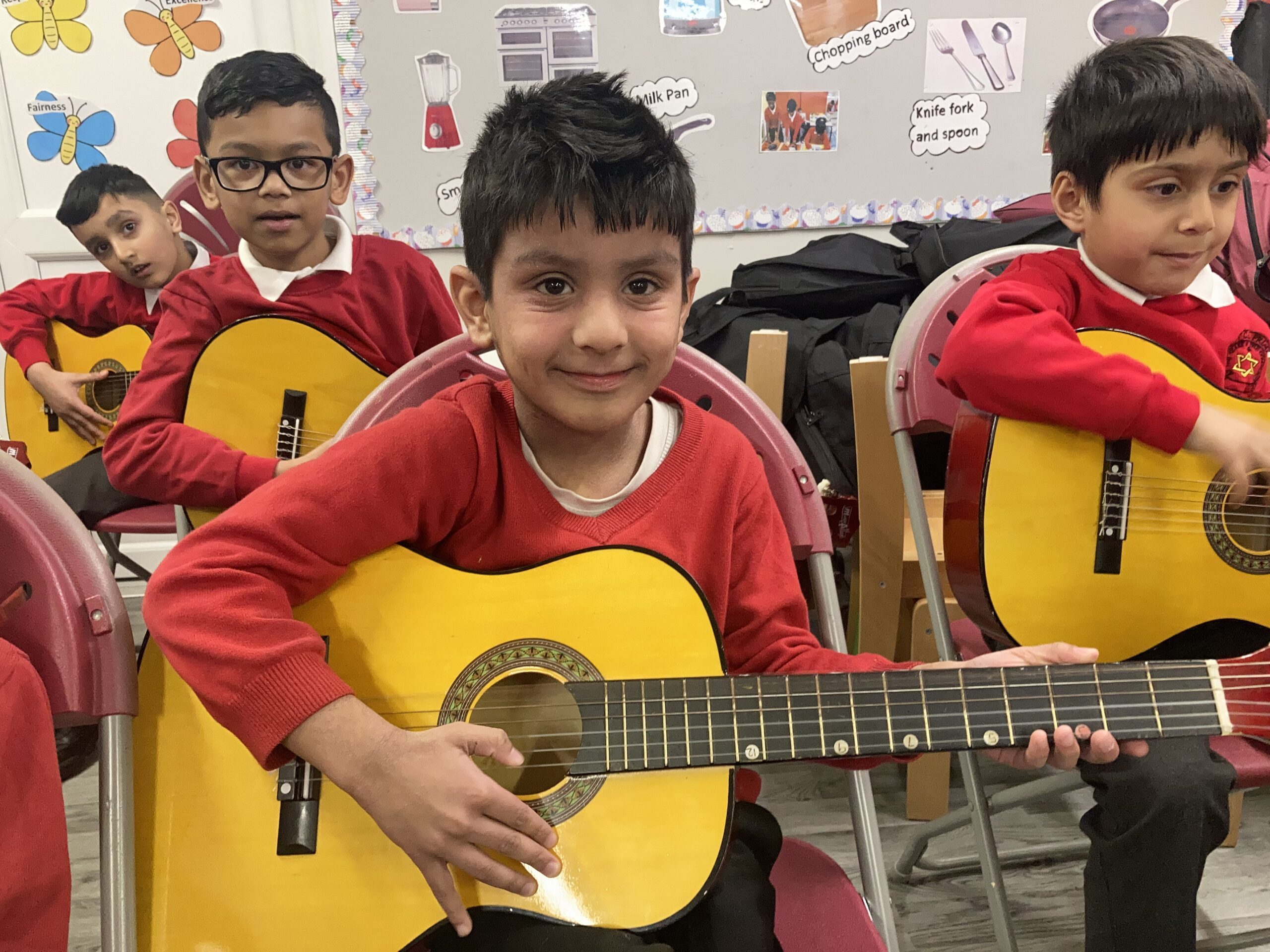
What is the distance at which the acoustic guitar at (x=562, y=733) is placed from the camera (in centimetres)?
76

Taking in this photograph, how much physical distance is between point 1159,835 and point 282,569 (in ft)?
3.19

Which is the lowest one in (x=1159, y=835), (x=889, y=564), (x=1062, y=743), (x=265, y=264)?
(x=1159, y=835)

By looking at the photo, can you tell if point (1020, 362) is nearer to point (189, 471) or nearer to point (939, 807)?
point (939, 807)

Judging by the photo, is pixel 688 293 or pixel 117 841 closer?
pixel 117 841

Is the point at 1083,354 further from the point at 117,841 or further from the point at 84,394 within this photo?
the point at 84,394

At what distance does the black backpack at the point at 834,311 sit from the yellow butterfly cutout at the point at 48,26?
191cm

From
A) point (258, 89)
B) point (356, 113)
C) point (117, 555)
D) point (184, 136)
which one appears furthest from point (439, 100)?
point (117, 555)

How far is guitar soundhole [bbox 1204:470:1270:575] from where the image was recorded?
1.08m

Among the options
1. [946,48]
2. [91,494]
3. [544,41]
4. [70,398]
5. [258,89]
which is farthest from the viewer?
[946,48]

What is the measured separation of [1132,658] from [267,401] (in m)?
1.31

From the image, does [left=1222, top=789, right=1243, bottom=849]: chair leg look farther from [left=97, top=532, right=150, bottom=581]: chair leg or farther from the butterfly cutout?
the butterfly cutout

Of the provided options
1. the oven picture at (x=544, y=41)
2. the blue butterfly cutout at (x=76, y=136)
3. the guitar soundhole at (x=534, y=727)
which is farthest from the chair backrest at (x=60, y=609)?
the blue butterfly cutout at (x=76, y=136)

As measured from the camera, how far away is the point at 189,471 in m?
1.35

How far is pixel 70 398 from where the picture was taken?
192cm
